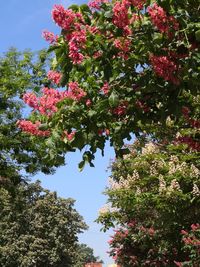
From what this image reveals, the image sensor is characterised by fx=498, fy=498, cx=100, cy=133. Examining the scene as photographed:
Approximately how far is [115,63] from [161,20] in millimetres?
694

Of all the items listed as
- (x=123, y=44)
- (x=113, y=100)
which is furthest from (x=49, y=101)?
(x=123, y=44)

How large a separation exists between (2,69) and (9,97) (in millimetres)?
1059

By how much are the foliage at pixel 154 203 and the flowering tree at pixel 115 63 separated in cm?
637

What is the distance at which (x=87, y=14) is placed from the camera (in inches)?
224

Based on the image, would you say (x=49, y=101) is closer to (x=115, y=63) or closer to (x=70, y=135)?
(x=70, y=135)

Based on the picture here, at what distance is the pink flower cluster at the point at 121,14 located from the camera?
5349 millimetres

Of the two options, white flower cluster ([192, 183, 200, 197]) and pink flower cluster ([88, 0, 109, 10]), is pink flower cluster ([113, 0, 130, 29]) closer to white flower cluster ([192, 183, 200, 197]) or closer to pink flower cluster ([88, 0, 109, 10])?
pink flower cluster ([88, 0, 109, 10])

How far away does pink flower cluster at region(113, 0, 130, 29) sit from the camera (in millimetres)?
5349

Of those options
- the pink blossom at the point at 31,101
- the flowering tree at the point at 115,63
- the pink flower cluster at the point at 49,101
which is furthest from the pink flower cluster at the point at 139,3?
the pink blossom at the point at 31,101

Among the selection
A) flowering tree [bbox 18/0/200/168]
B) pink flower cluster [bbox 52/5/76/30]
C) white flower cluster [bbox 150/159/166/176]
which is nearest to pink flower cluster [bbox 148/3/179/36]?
flowering tree [bbox 18/0/200/168]

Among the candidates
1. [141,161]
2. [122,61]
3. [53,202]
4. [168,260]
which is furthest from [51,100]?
[53,202]

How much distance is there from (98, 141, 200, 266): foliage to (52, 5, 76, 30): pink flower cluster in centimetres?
717

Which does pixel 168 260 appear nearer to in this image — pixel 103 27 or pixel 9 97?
pixel 9 97

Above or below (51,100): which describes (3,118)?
above
